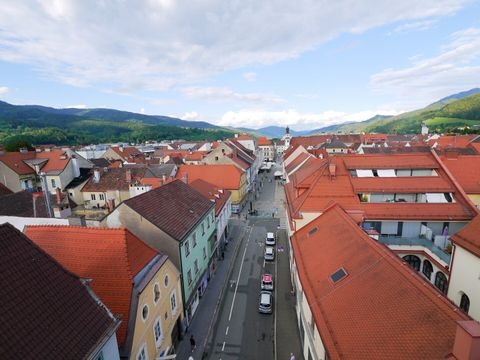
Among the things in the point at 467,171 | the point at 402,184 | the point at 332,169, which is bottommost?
the point at 402,184

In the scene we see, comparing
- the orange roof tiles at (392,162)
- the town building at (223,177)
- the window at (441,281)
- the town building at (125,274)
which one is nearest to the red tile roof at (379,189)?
the orange roof tiles at (392,162)

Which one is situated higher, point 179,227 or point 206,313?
point 179,227

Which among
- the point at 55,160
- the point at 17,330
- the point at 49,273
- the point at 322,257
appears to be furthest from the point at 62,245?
the point at 55,160

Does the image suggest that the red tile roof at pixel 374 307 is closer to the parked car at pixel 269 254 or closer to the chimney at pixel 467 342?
the chimney at pixel 467 342

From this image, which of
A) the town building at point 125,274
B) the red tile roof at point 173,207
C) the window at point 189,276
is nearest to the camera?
the town building at point 125,274

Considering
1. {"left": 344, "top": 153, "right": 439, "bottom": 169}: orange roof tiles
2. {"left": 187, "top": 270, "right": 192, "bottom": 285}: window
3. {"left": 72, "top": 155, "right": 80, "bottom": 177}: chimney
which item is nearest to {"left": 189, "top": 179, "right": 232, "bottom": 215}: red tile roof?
{"left": 187, "top": 270, "right": 192, "bottom": 285}: window

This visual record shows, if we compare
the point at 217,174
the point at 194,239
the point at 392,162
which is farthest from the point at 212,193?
the point at 392,162

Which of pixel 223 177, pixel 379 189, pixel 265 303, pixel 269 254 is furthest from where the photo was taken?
pixel 223 177

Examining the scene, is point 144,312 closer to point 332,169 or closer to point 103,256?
point 103,256
